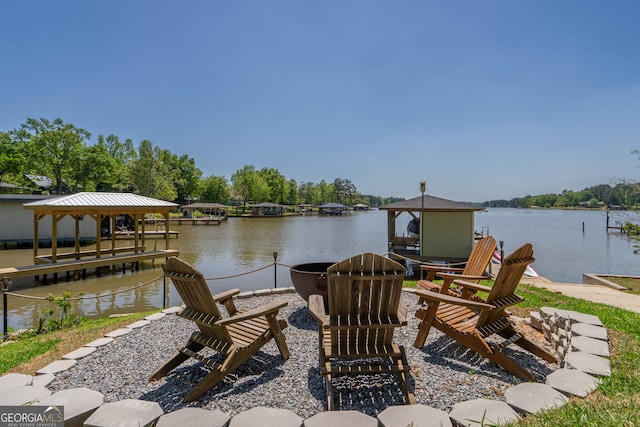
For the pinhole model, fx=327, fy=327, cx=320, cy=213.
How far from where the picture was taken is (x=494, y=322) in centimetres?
325

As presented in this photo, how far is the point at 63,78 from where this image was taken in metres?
20.6

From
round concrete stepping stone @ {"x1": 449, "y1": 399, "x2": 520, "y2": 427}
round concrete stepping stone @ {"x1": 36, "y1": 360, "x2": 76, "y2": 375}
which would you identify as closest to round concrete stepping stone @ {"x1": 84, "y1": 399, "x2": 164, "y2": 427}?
round concrete stepping stone @ {"x1": 36, "y1": 360, "x2": 76, "y2": 375}

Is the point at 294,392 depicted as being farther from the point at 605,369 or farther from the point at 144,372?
the point at 605,369

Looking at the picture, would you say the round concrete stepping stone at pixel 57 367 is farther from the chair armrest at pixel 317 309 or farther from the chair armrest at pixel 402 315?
the chair armrest at pixel 402 315

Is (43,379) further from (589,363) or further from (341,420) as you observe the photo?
(589,363)

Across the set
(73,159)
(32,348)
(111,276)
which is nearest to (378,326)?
(32,348)

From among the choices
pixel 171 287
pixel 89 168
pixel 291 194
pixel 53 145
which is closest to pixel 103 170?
pixel 89 168

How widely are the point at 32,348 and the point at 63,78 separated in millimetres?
23144

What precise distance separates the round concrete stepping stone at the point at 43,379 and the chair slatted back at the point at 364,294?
2.44m

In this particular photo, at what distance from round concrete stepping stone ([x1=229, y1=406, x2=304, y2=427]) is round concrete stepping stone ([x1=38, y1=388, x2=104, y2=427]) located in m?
1.02

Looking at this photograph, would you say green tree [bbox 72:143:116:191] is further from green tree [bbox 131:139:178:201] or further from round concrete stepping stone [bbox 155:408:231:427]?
round concrete stepping stone [bbox 155:408:231:427]

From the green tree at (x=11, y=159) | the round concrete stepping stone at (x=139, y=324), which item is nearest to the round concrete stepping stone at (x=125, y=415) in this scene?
the round concrete stepping stone at (x=139, y=324)

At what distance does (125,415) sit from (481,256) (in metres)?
4.55

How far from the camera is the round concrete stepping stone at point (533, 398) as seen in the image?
2035mm
